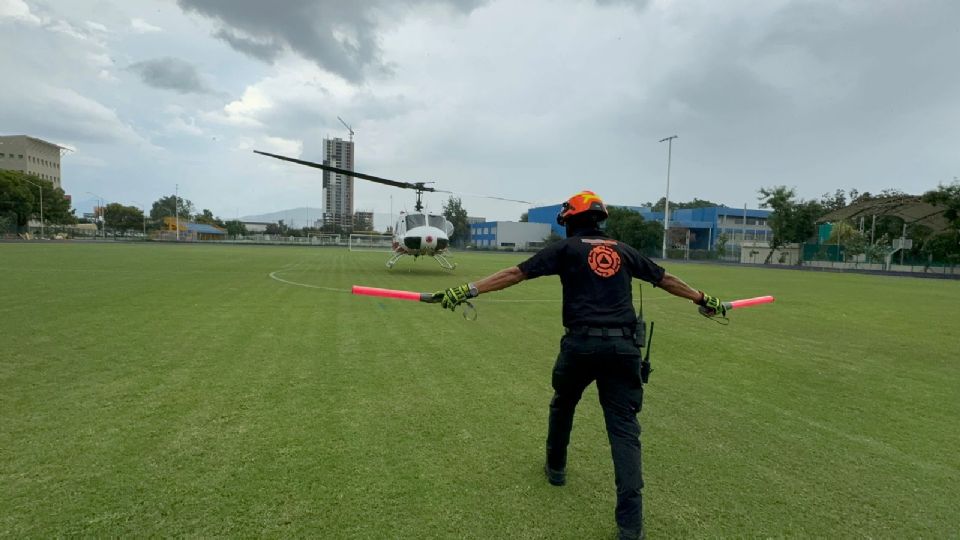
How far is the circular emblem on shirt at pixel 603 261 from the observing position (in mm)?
3326

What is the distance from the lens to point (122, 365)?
20.9 feet

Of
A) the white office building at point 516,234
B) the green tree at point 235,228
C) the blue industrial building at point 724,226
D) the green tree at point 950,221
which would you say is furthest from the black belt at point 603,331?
the green tree at point 235,228

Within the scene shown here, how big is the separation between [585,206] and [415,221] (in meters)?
18.8

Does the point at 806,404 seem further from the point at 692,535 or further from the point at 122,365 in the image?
the point at 122,365

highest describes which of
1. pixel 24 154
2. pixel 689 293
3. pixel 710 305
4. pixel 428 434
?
pixel 24 154

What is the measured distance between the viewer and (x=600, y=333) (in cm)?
321

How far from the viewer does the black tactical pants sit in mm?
3004

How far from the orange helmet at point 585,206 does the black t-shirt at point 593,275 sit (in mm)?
185

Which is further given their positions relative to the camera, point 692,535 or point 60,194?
point 60,194

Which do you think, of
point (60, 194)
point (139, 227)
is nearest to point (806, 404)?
point (60, 194)

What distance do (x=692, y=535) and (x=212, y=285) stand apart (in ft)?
52.0

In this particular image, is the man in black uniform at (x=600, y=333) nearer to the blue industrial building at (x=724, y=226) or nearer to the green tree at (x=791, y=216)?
the green tree at (x=791, y=216)

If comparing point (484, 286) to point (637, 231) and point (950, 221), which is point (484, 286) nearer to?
point (950, 221)

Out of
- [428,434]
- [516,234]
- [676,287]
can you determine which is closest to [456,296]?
[428,434]
